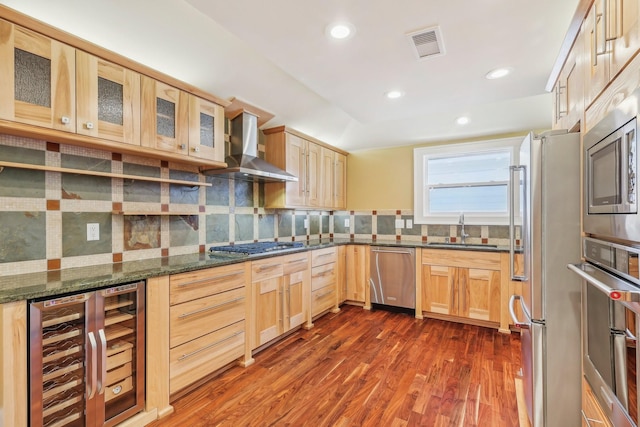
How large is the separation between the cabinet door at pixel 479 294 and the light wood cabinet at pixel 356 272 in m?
1.20

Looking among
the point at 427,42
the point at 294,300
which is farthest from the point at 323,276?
the point at 427,42

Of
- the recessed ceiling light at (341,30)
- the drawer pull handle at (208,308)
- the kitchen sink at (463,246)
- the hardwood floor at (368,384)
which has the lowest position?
the hardwood floor at (368,384)

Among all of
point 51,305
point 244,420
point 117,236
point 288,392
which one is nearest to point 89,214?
point 117,236

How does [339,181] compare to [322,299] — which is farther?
[339,181]

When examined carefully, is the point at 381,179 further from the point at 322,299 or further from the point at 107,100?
the point at 107,100

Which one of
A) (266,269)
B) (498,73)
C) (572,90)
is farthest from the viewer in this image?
(266,269)

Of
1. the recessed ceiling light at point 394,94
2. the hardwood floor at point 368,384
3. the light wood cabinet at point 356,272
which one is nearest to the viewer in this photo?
the hardwood floor at point 368,384

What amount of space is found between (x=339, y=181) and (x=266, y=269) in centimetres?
228

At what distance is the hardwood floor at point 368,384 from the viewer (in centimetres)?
190

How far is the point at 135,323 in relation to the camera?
1.80m

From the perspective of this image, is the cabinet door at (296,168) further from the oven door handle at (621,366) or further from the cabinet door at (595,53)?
the oven door handle at (621,366)

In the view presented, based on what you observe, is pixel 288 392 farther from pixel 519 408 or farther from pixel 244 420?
pixel 519 408

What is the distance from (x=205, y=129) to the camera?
2.51 meters

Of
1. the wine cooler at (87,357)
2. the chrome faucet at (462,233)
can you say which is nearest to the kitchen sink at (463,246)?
the chrome faucet at (462,233)
